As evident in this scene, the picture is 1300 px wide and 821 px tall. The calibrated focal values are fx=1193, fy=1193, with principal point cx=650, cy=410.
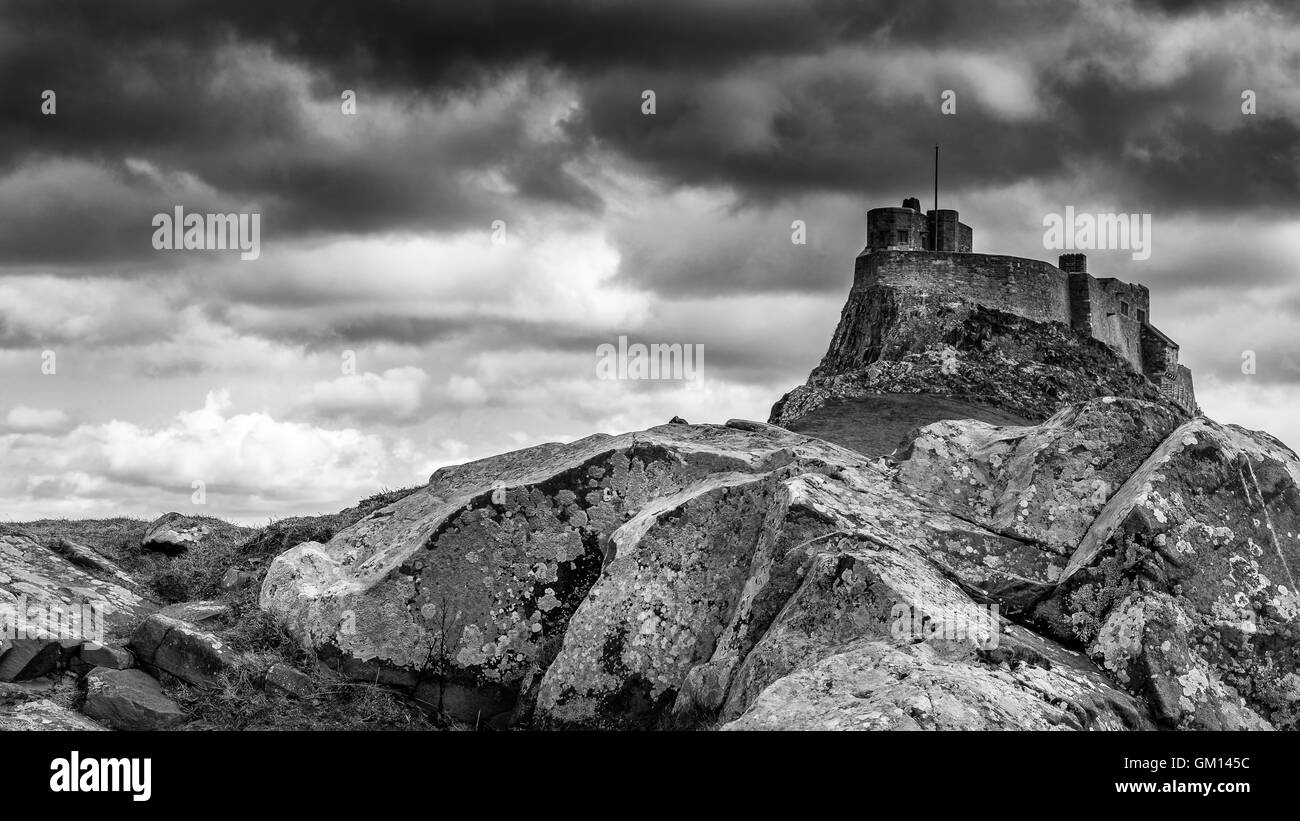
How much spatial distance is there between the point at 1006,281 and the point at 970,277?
7.14ft

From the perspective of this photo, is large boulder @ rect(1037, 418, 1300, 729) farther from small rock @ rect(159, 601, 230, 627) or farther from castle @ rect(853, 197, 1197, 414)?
castle @ rect(853, 197, 1197, 414)

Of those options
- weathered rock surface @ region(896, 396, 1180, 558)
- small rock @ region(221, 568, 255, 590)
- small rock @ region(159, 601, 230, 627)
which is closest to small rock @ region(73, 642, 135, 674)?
small rock @ region(159, 601, 230, 627)

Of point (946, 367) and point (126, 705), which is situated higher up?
point (946, 367)

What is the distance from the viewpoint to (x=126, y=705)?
1118 centimetres

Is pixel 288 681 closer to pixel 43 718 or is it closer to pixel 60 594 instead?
pixel 43 718

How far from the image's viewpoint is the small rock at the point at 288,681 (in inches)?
470

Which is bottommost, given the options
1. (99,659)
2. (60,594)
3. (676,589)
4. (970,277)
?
(99,659)

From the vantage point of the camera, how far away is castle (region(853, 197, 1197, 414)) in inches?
2234

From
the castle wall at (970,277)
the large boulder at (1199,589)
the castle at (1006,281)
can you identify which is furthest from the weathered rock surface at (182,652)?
the castle wall at (970,277)

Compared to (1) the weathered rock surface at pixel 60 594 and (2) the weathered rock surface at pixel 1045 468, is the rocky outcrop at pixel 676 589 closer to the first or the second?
(2) the weathered rock surface at pixel 1045 468

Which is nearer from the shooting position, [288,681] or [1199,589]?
[1199,589]

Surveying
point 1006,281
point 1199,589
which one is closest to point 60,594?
point 1199,589

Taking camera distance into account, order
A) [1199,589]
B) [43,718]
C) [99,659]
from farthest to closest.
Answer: [99,659] < [43,718] < [1199,589]
